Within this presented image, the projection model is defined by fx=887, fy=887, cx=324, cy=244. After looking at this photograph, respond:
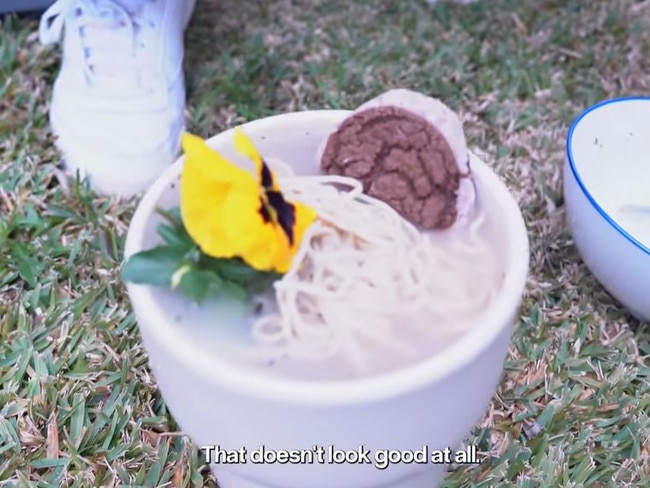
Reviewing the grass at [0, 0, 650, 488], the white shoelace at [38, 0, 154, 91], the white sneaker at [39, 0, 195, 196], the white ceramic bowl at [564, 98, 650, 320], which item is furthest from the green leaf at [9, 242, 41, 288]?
the white ceramic bowl at [564, 98, 650, 320]

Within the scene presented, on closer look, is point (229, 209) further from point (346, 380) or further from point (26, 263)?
point (26, 263)

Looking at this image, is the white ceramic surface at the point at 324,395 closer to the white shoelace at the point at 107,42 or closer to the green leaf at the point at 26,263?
the green leaf at the point at 26,263

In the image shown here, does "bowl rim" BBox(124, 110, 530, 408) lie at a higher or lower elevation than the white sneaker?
higher

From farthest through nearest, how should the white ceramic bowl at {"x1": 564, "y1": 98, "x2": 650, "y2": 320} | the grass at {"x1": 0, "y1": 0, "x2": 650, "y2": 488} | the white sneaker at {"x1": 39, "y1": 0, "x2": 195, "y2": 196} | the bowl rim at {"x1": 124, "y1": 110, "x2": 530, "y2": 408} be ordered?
the white sneaker at {"x1": 39, "y1": 0, "x2": 195, "y2": 196}, the white ceramic bowl at {"x1": 564, "y1": 98, "x2": 650, "y2": 320}, the grass at {"x1": 0, "y1": 0, "x2": 650, "y2": 488}, the bowl rim at {"x1": 124, "y1": 110, "x2": 530, "y2": 408}

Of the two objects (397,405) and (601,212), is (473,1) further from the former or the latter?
(397,405)

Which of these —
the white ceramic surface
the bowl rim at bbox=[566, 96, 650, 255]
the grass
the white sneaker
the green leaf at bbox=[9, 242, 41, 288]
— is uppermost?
the white ceramic surface

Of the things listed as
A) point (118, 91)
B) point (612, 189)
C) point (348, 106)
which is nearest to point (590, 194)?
point (612, 189)

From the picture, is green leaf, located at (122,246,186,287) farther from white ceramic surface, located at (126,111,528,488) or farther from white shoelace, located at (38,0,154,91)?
white shoelace, located at (38,0,154,91)
